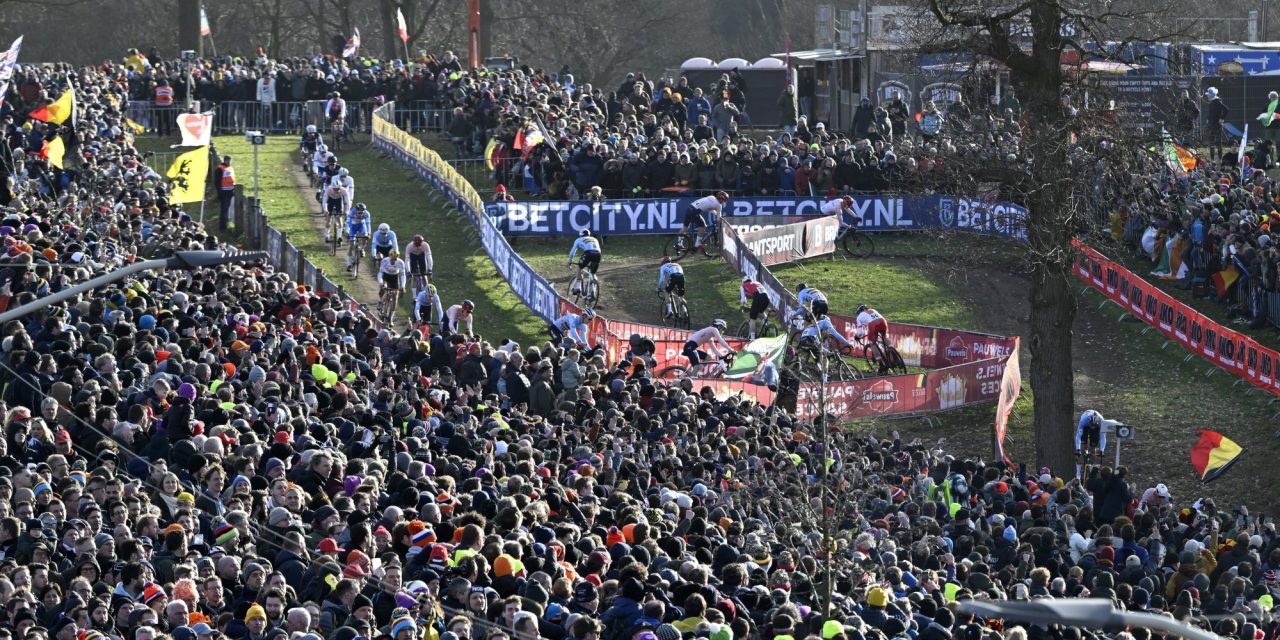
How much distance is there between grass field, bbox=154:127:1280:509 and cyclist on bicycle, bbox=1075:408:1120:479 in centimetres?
80

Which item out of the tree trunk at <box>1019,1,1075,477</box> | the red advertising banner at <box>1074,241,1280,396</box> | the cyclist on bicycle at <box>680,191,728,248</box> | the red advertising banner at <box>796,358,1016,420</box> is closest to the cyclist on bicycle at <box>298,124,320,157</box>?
the cyclist on bicycle at <box>680,191,728,248</box>

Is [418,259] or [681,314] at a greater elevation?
[418,259]

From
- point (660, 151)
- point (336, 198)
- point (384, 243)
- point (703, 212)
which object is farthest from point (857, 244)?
point (384, 243)

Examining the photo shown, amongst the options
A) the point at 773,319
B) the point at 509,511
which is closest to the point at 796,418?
the point at 773,319

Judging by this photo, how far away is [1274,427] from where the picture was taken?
31.5 meters

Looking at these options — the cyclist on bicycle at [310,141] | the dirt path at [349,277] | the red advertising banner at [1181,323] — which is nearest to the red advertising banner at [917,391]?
the red advertising banner at [1181,323]

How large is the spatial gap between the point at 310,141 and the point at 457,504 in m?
30.8

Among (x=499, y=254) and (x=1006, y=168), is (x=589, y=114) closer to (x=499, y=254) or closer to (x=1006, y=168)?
(x=499, y=254)

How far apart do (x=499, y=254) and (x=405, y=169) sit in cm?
1001

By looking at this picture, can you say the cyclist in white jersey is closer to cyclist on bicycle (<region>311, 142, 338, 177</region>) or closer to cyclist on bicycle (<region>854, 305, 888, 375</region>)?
cyclist on bicycle (<region>311, 142, 338, 177</region>)

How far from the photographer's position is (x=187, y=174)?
37.7 meters

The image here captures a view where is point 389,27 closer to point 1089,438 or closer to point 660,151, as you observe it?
point 660,151

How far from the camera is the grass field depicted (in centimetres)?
3194

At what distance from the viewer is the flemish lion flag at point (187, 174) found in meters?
37.7
